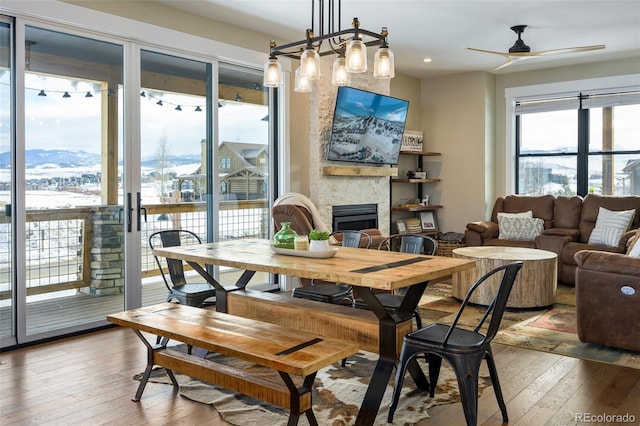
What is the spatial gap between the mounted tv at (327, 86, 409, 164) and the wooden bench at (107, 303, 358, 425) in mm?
3401

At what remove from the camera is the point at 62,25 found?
13.2 feet

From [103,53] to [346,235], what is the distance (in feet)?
7.97

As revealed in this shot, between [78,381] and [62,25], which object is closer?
[78,381]

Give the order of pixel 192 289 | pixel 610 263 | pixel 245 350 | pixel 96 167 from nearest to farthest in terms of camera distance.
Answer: pixel 245 350
pixel 610 263
pixel 192 289
pixel 96 167

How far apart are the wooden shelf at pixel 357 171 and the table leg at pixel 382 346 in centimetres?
323

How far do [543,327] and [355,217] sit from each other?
269 cm

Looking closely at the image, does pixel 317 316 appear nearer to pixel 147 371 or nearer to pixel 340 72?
pixel 147 371

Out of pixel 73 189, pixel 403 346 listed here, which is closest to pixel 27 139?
pixel 73 189

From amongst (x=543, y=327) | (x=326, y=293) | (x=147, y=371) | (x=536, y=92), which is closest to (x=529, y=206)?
(x=536, y=92)

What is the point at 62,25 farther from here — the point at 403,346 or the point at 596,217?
the point at 596,217

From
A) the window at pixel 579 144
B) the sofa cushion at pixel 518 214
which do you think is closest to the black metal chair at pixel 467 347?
the sofa cushion at pixel 518 214

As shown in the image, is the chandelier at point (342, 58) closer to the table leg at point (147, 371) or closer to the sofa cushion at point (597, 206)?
the table leg at point (147, 371)

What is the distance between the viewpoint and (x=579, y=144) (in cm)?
728

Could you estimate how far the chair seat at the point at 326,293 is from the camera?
11.9 ft
